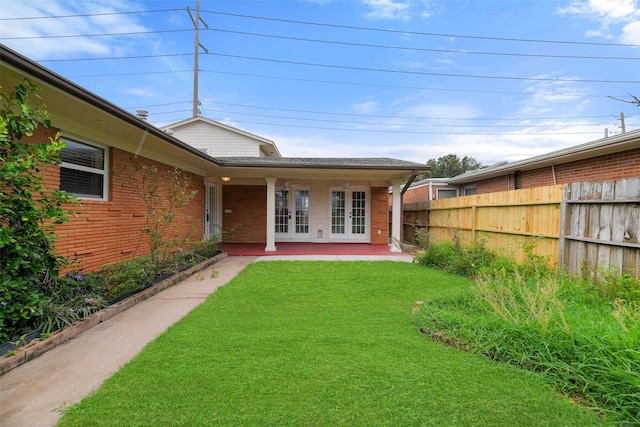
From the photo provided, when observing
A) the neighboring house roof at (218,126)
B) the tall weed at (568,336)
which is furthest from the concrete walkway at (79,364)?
the neighboring house roof at (218,126)

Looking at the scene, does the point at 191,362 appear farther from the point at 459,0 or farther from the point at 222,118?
the point at 222,118

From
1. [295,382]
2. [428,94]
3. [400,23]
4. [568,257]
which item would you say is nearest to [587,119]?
[428,94]

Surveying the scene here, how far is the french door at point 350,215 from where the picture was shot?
12.4m

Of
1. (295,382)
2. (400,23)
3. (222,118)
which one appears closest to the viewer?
(295,382)

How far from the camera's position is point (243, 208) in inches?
486

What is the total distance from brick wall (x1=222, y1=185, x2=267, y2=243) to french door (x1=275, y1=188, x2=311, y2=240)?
2.03 ft

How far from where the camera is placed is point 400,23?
15.1 metres

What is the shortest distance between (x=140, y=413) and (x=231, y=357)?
2.86 ft

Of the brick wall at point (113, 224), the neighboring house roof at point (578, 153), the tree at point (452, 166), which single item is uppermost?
the tree at point (452, 166)

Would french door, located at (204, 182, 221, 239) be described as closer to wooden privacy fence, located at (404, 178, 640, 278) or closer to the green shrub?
the green shrub

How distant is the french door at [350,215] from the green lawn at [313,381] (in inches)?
328

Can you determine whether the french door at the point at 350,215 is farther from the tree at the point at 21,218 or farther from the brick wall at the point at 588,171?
the tree at the point at 21,218

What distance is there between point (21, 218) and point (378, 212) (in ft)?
35.5

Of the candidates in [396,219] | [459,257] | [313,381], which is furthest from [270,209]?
[313,381]
